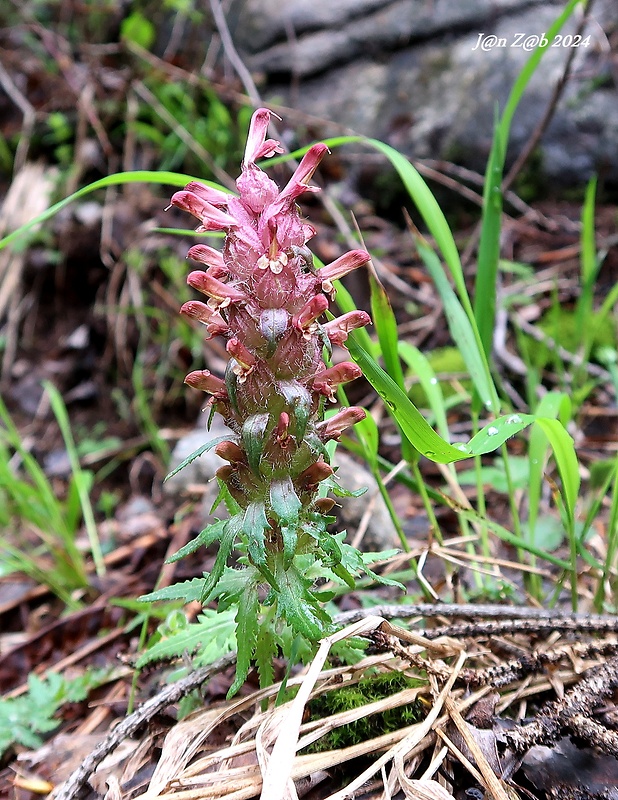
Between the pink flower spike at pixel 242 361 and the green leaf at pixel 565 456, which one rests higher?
the pink flower spike at pixel 242 361

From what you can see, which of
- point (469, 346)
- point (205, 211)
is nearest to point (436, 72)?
point (469, 346)

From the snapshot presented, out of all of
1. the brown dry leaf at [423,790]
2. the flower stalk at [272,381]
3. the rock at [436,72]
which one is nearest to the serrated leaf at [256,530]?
the flower stalk at [272,381]

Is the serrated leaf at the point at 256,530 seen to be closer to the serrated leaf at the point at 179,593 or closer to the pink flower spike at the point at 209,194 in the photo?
the serrated leaf at the point at 179,593

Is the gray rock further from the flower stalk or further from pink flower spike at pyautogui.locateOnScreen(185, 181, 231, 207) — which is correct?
pink flower spike at pyautogui.locateOnScreen(185, 181, 231, 207)

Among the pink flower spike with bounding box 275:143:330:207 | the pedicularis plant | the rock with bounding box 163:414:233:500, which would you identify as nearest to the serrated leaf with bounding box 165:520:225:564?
the pedicularis plant

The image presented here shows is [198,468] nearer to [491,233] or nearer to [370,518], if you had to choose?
[370,518]
